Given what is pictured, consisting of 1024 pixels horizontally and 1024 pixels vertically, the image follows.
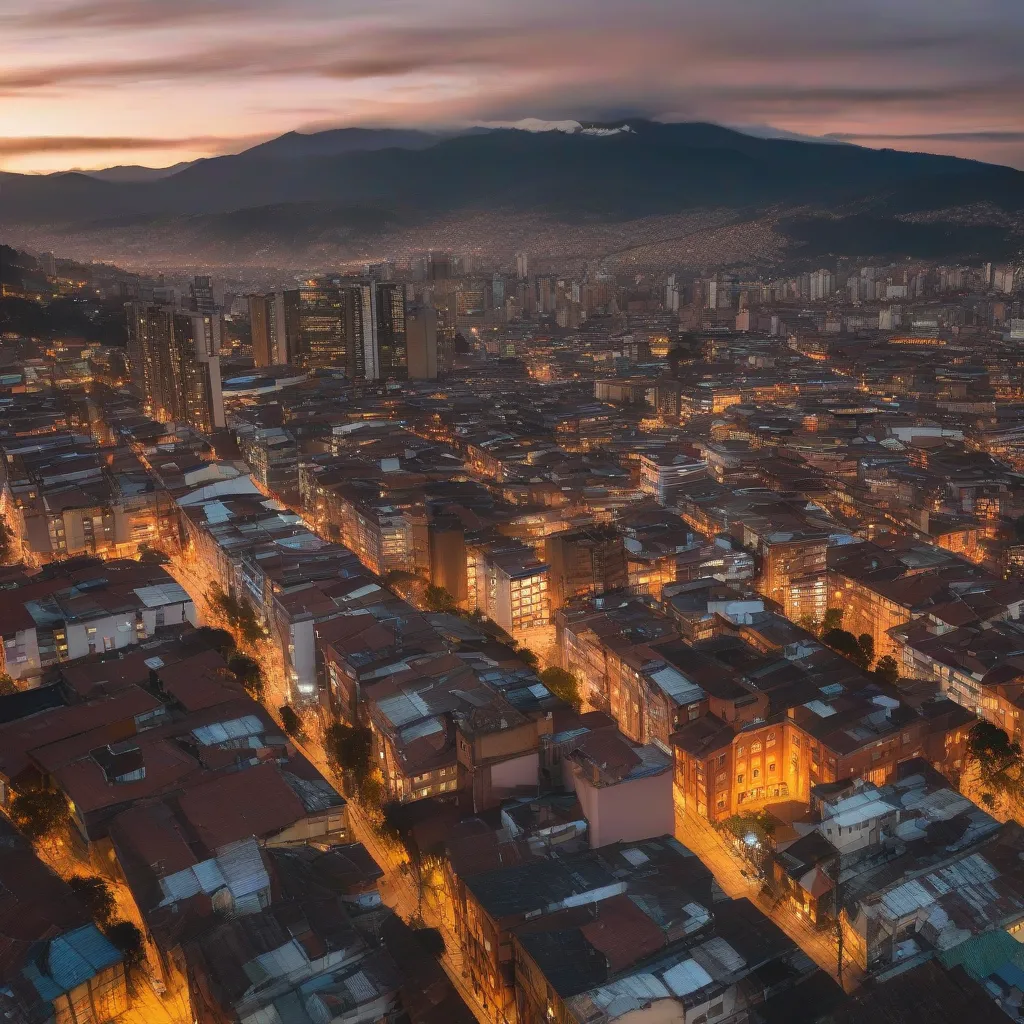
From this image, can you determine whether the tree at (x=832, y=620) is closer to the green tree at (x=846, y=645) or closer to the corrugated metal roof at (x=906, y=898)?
the green tree at (x=846, y=645)

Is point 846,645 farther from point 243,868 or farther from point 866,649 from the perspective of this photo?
point 243,868

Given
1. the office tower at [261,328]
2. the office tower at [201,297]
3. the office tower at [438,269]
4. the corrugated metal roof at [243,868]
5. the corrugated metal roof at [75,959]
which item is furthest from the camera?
the office tower at [438,269]

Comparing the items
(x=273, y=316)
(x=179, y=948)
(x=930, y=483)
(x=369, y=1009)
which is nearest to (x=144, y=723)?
(x=179, y=948)

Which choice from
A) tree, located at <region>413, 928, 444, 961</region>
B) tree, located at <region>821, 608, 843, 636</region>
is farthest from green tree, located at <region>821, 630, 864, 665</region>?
tree, located at <region>413, 928, 444, 961</region>

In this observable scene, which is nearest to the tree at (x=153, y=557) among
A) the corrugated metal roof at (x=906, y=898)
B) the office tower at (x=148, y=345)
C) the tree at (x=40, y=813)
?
the tree at (x=40, y=813)

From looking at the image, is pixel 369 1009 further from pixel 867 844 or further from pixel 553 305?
pixel 553 305

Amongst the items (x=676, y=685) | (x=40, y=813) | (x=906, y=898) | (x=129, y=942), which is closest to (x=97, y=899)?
(x=129, y=942)
